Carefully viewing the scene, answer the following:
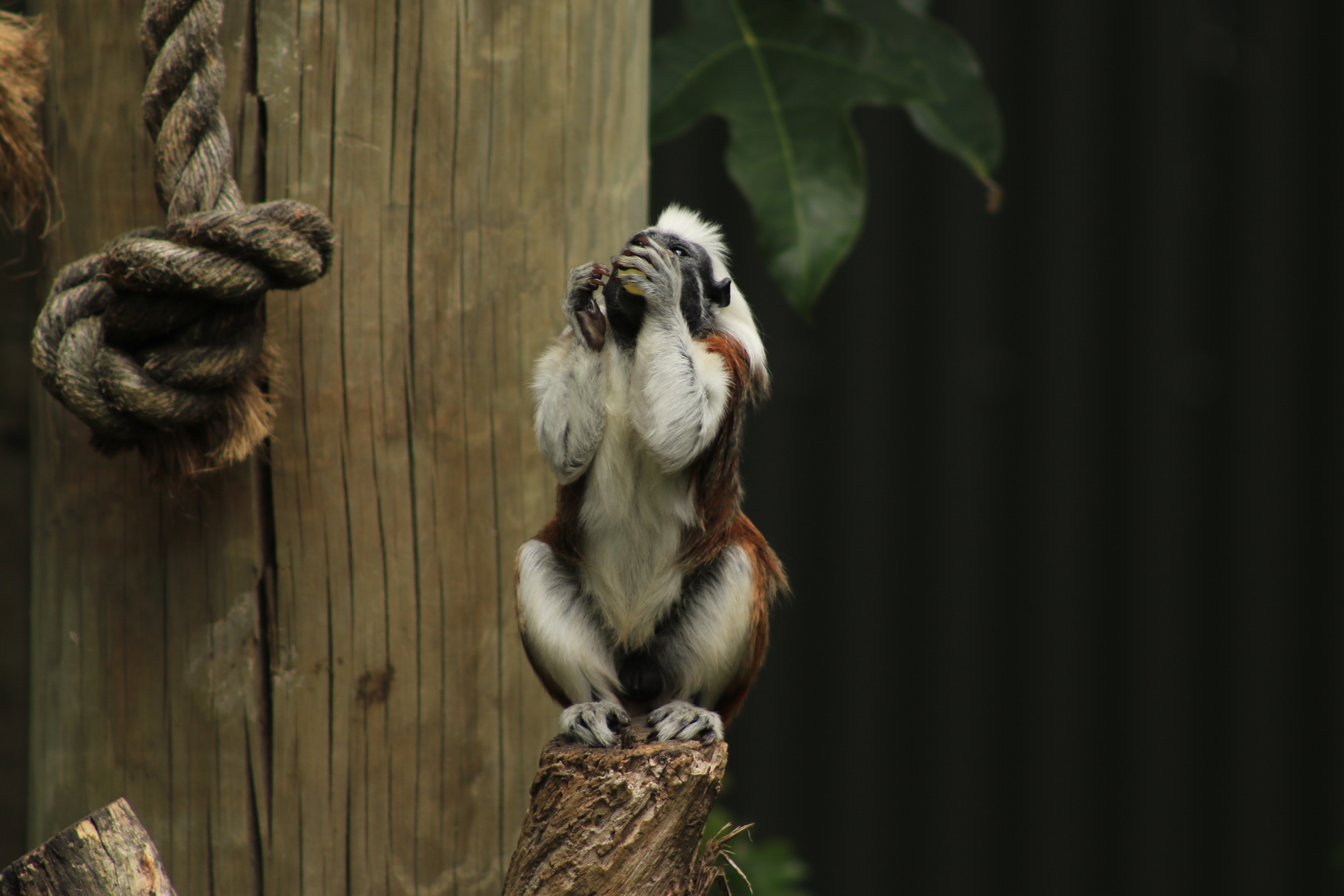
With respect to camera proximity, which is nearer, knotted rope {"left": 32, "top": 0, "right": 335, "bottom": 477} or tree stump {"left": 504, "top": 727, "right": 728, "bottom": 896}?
tree stump {"left": 504, "top": 727, "right": 728, "bottom": 896}

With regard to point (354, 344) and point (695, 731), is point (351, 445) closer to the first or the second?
point (354, 344)

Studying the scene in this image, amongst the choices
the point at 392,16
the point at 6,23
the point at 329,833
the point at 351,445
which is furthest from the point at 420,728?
the point at 6,23

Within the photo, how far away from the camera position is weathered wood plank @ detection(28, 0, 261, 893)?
2.22 meters

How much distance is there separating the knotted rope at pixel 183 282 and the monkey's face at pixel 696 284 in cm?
64

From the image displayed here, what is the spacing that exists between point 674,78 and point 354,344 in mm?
1449

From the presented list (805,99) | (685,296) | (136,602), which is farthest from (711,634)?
(805,99)

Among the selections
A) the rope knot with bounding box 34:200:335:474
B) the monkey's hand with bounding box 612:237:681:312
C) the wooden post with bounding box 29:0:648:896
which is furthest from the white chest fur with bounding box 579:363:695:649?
the rope knot with bounding box 34:200:335:474

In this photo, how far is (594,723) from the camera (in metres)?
1.94

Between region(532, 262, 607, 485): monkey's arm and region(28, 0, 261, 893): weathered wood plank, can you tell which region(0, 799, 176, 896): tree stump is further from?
region(532, 262, 607, 485): monkey's arm

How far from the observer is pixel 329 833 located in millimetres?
2232

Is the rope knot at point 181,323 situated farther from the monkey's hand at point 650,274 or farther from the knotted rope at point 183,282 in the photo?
the monkey's hand at point 650,274

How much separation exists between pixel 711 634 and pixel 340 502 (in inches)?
31.0

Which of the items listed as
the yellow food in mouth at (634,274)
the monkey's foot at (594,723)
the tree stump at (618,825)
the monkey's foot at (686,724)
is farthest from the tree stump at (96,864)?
the yellow food in mouth at (634,274)

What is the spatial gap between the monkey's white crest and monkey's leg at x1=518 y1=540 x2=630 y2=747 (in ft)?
1.70
